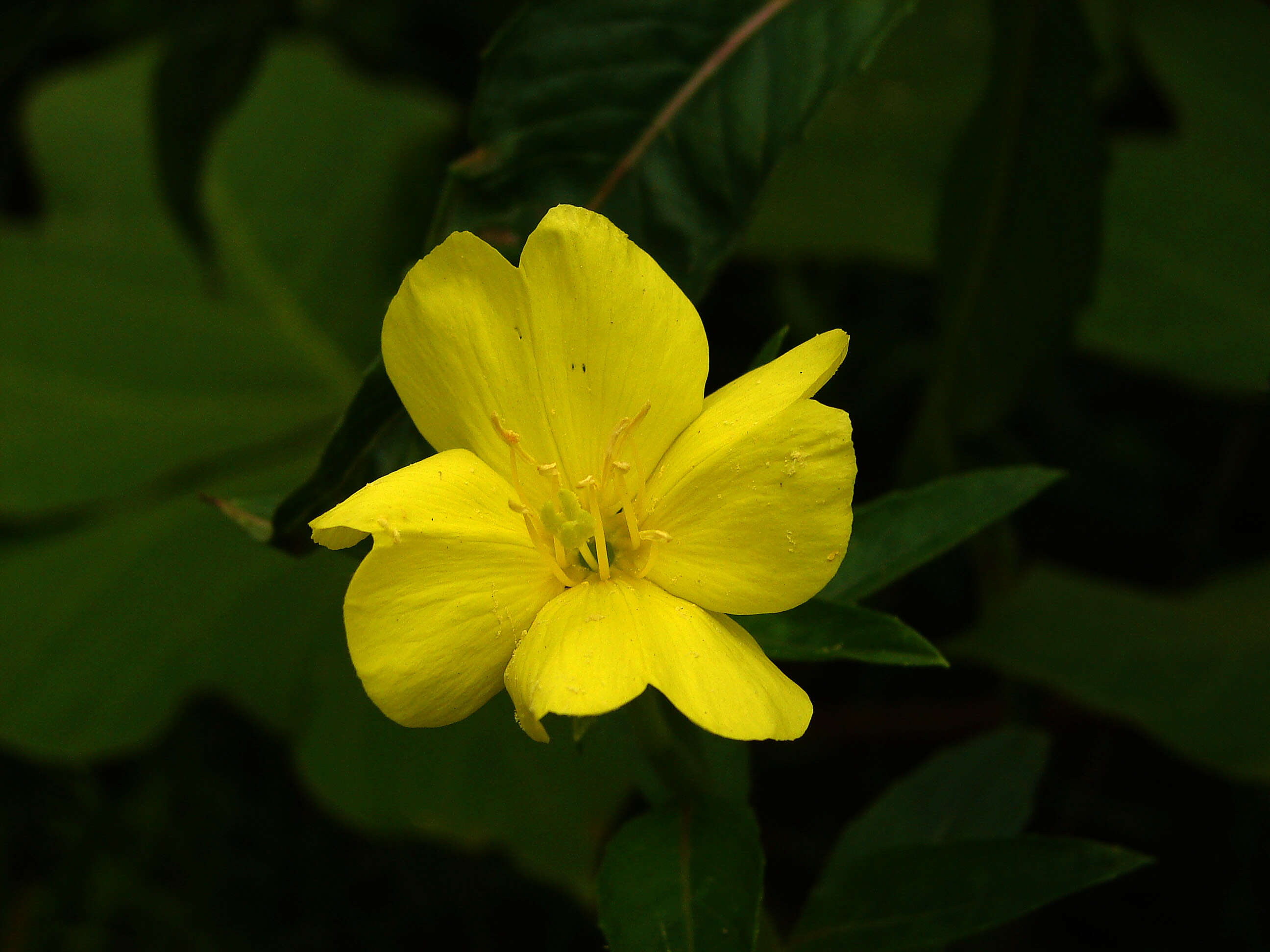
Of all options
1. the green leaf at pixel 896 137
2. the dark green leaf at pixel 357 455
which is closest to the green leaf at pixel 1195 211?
the green leaf at pixel 896 137

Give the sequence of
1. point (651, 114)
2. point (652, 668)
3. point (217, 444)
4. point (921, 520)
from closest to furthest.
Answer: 1. point (652, 668)
2. point (921, 520)
3. point (651, 114)
4. point (217, 444)

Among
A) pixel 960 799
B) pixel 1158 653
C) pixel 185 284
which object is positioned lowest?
pixel 185 284

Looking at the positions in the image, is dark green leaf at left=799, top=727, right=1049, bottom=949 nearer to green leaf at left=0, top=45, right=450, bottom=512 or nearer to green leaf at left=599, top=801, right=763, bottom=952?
green leaf at left=599, top=801, right=763, bottom=952

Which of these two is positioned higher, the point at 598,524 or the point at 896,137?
the point at 598,524

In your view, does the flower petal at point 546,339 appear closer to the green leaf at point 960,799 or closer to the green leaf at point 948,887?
the green leaf at point 948,887

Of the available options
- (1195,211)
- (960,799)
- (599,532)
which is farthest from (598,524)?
(1195,211)

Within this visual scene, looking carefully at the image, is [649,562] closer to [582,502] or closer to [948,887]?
[582,502]
